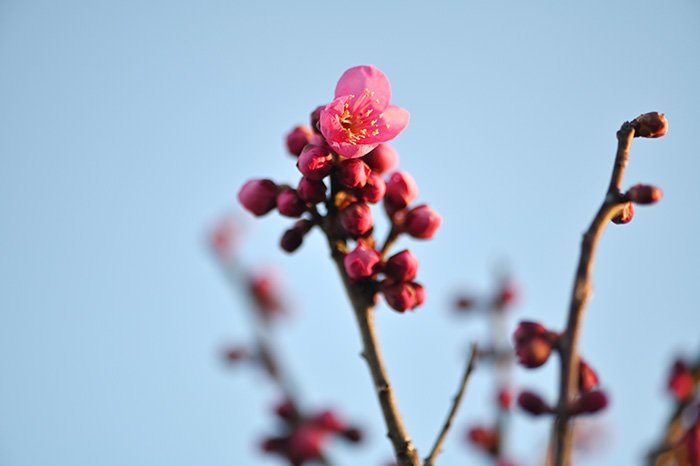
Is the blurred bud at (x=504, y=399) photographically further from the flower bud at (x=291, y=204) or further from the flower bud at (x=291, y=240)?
the flower bud at (x=291, y=204)

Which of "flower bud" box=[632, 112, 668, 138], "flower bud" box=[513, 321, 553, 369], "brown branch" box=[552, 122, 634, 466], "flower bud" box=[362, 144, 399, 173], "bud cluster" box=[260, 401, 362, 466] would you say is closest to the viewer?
"brown branch" box=[552, 122, 634, 466]

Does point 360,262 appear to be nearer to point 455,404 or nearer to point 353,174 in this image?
point 353,174

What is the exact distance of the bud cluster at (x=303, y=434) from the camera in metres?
3.26

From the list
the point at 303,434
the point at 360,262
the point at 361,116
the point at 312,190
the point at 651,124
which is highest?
the point at 361,116

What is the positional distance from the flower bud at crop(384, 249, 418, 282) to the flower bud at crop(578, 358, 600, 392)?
0.61 meters

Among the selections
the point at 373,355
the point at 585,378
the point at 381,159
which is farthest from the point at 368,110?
the point at 585,378

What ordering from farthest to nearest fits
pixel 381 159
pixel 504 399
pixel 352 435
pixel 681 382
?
1. pixel 352 435
2. pixel 504 399
3. pixel 681 382
4. pixel 381 159

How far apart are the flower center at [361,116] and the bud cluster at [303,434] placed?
1.70 metres

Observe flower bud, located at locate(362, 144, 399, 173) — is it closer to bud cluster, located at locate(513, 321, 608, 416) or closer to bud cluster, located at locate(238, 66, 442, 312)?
bud cluster, located at locate(238, 66, 442, 312)

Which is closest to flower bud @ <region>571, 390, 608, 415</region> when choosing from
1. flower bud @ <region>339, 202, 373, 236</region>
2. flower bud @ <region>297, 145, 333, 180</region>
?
flower bud @ <region>339, 202, 373, 236</region>

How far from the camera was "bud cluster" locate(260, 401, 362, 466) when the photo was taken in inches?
128

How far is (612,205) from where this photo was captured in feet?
5.42

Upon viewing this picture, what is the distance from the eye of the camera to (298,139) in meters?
2.33

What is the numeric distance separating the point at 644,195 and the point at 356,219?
869mm
